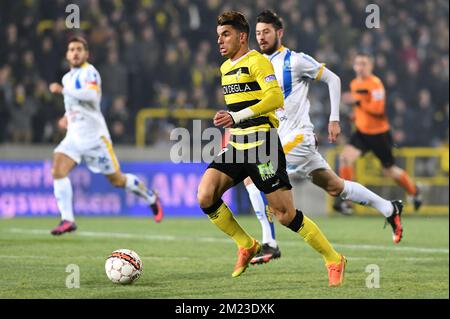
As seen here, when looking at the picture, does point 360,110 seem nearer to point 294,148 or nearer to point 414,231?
point 414,231

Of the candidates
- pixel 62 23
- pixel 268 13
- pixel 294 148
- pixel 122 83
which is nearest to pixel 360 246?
pixel 294 148

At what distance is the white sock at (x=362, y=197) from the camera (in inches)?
365

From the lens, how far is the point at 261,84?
7.24 m

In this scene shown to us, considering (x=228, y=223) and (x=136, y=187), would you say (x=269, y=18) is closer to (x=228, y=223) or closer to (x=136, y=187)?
(x=228, y=223)

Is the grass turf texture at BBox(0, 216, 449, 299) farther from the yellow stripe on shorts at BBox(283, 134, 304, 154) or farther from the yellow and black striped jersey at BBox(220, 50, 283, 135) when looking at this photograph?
the yellow and black striped jersey at BBox(220, 50, 283, 135)

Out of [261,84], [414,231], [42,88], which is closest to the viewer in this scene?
[261,84]

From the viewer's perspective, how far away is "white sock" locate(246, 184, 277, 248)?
9141mm

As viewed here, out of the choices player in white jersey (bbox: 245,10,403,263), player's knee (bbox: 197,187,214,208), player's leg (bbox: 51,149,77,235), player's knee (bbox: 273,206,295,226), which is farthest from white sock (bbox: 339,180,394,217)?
player's leg (bbox: 51,149,77,235)

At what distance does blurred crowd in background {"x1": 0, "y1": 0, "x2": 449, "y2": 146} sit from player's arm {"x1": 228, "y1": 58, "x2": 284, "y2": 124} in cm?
988

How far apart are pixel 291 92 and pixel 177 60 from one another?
9488 mm

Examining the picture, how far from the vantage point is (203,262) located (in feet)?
30.1

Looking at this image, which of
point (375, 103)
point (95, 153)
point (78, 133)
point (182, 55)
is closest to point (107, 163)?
point (95, 153)

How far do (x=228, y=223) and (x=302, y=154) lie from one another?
58.0 inches

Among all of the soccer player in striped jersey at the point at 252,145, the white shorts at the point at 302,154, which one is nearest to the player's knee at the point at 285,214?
the soccer player in striped jersey at the point at 252,145
